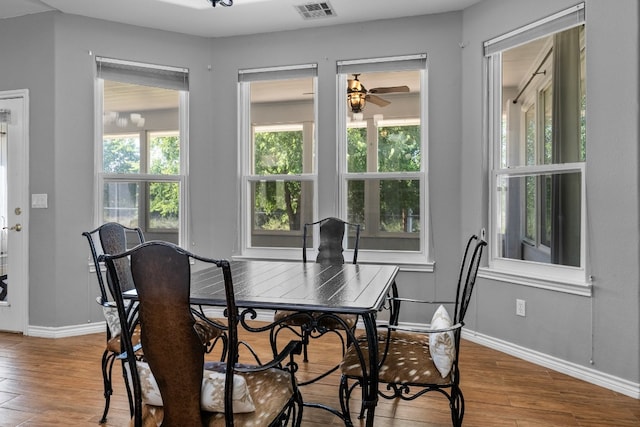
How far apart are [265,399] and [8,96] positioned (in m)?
4.10

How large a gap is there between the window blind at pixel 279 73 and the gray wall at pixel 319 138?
0.07 metres

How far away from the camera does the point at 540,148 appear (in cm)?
363

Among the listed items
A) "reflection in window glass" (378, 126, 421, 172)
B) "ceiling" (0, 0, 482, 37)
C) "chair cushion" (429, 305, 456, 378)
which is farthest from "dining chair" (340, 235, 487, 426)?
"ceiling" (0, 0, 482, 37)

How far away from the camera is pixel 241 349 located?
375cm

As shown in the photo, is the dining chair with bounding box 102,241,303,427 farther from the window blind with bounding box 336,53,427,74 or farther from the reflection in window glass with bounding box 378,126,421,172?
the window blind with bounding box 336,53,427,74

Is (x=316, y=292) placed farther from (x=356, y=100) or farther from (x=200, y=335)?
(x=356, y=100)

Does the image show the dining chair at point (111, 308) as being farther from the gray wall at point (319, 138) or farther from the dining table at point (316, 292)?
the gray wall at point (319, 138)

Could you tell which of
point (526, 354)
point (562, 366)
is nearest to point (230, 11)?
point (526, 354)

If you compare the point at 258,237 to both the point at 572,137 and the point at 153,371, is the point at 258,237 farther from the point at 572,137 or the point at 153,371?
the point at 153,371

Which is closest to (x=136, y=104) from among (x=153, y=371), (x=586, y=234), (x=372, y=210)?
(x=372, y=210)

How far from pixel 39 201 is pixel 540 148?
4.25 metres

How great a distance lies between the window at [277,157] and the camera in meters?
4.69

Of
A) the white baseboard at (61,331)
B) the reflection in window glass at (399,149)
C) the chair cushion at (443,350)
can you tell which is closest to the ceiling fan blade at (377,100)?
the reflection in window glass at (399,149)

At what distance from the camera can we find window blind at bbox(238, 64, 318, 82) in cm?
463
